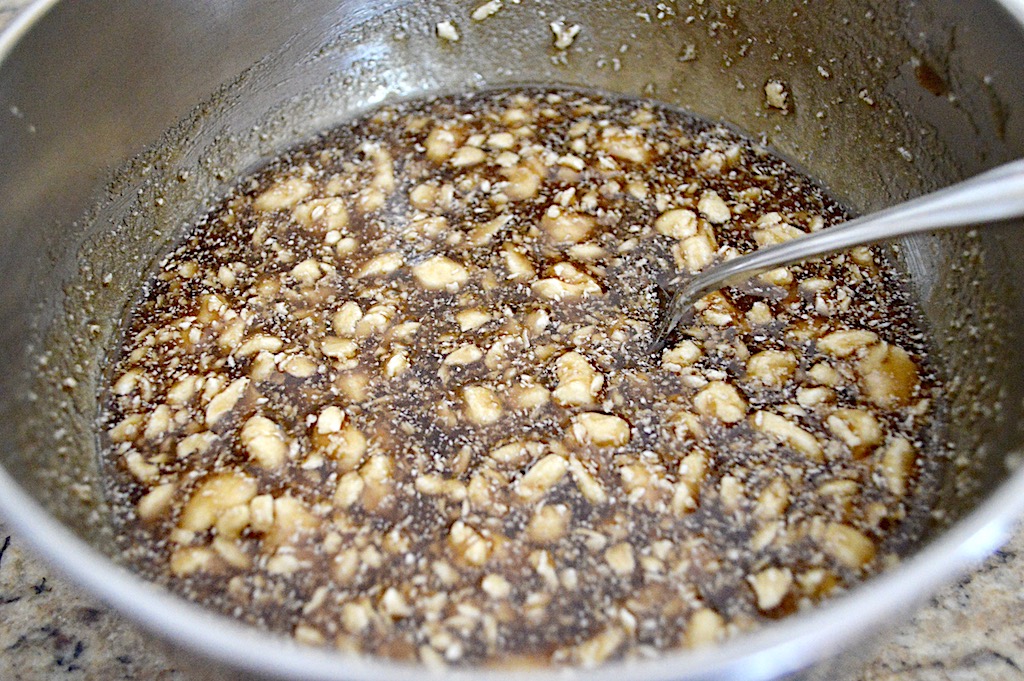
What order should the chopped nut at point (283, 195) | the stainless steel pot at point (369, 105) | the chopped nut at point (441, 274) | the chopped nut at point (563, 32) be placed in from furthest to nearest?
the chopped nut at point (563, 32) → the chopped nut at point (283, 195) → the chopped nut at point (441, 274) → the stainless steel pot at point (369, 105)

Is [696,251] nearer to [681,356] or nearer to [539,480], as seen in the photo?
[681,356]

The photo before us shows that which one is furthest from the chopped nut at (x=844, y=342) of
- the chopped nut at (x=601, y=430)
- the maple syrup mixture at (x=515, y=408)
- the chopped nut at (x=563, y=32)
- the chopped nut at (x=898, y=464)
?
the chopped nut at (x=563, y=32)

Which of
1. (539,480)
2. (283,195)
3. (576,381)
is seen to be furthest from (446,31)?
(539,480)

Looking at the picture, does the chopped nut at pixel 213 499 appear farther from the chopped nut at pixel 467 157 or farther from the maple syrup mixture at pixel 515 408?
the chopped nut at pixel 467 157

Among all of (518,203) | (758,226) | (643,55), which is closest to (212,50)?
(518,203)

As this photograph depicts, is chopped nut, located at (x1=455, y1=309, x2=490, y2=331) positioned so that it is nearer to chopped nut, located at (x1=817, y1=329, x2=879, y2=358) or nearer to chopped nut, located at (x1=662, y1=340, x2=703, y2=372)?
chopped nut, located at (x1=662, y1=340, x2=703, y2=372)

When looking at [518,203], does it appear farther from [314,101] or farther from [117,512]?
[117,512]

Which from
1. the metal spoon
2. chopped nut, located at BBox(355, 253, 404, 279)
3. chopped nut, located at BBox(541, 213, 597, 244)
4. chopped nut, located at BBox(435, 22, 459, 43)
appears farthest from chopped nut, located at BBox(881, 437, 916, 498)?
chopped nut, located at BBox(435, 22, 459, 43)
